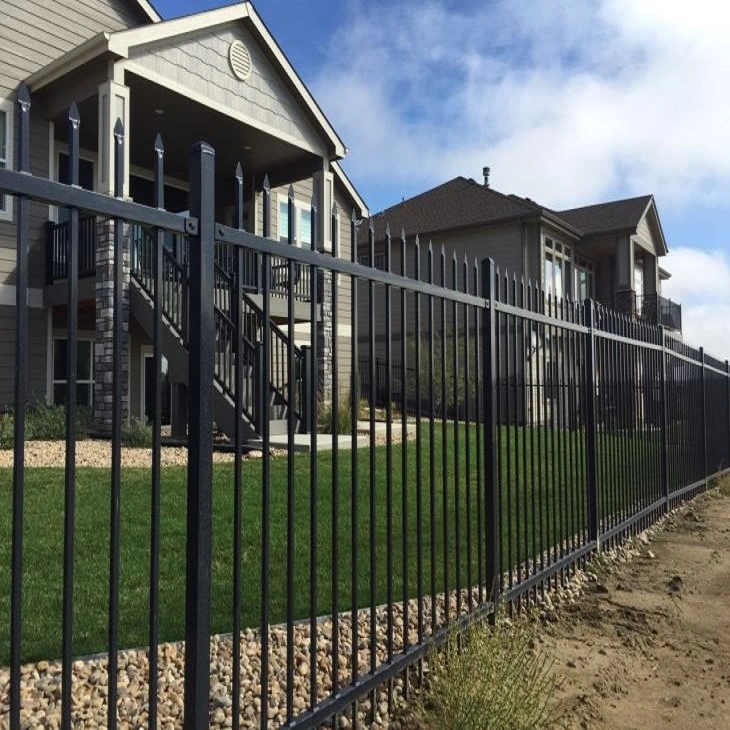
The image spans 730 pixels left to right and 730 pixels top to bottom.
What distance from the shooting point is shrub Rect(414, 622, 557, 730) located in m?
2.73

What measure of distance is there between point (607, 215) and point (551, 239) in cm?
556

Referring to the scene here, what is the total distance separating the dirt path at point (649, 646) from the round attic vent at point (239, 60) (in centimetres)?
1099

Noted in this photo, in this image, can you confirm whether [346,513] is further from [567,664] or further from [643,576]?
[567,664]

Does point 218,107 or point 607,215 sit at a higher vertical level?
point 607,215

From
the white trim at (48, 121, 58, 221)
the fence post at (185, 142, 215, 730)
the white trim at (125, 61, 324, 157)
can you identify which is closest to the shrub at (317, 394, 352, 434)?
the white trim at (125, 61, 324, 157)

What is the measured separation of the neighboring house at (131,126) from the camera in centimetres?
1053

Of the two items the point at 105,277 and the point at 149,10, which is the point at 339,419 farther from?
the point at 149,10

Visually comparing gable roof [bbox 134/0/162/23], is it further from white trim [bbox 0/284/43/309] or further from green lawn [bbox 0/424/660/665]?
green lawn [bbox 0/424/660/665]

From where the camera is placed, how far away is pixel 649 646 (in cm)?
400

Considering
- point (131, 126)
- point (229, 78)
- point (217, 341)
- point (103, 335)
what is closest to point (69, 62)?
point (131, 126)

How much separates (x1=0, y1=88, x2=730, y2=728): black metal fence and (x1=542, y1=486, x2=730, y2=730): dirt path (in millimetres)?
362

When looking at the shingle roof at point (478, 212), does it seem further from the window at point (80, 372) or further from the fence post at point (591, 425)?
the fence post at point (591, 425)

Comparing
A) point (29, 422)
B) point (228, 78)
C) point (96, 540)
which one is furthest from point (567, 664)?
point (228, 78)

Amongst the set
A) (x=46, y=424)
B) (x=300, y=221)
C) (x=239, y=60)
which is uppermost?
(x=239, y=60)
